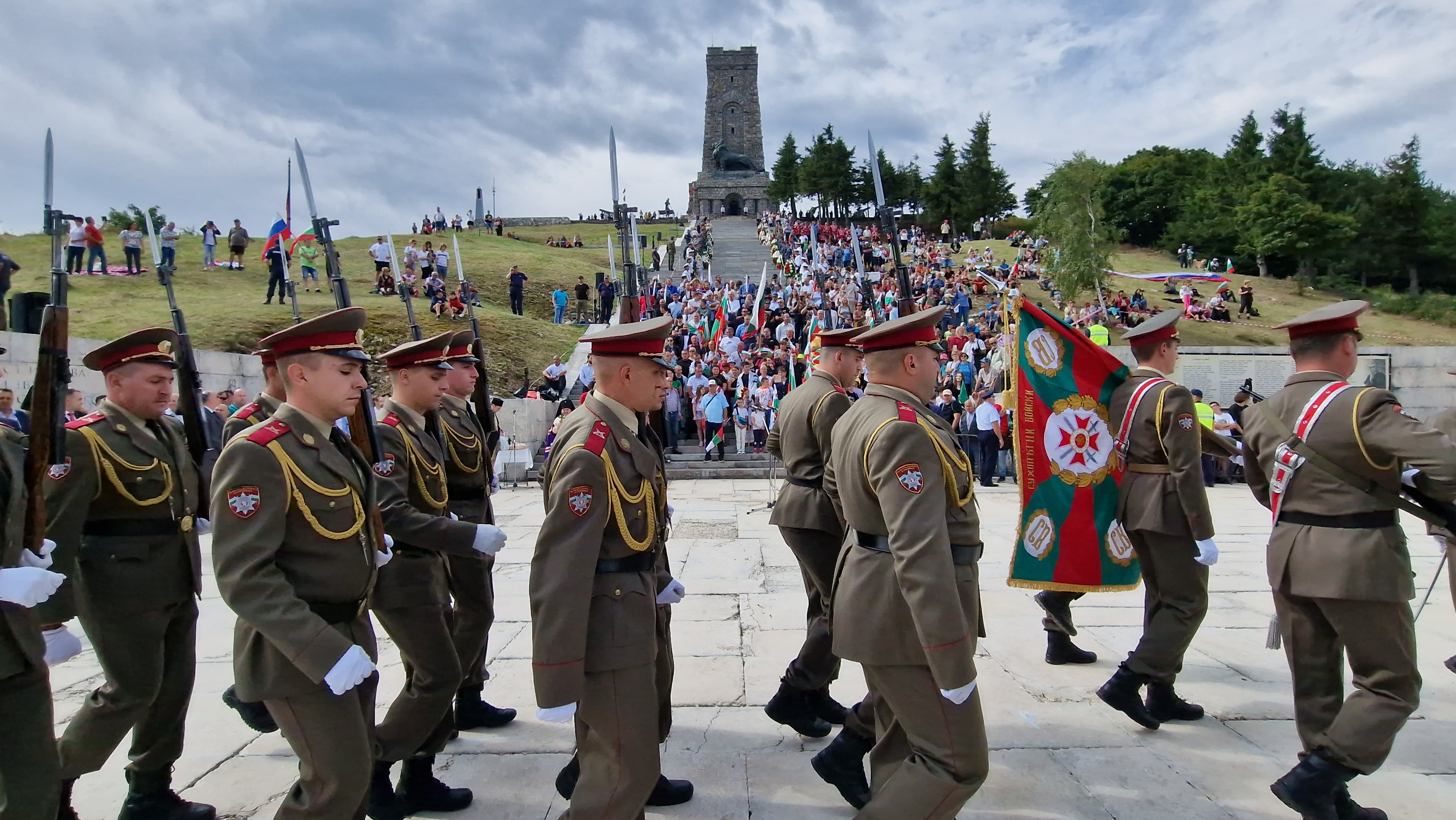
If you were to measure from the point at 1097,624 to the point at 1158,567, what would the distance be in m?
1.84

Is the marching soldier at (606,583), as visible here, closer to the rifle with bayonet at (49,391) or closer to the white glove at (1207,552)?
the rifle with bayonet at (49,391)

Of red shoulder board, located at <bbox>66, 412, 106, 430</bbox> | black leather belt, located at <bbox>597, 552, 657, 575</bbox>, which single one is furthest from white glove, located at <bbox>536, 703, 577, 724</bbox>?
red shoulder board, located at <bbox>66, 412, 106, 430</bbox>

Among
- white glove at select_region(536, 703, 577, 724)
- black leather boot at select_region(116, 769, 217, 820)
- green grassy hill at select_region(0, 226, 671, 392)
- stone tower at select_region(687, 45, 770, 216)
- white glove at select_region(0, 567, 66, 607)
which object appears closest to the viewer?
white glove at select_region(0, 567, 66, 607)

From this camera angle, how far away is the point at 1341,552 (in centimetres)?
351

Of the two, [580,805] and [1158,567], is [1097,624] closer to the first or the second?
[1158,567]

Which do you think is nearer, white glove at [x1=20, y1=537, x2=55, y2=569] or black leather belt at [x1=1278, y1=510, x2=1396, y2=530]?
white glove at [x1=20, y1=537, x2=55, y2=569]

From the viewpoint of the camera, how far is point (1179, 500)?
449 cm

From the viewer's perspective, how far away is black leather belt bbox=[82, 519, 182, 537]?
3650 millimetres

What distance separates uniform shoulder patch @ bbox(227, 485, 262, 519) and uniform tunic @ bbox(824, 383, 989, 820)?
1.88 metres

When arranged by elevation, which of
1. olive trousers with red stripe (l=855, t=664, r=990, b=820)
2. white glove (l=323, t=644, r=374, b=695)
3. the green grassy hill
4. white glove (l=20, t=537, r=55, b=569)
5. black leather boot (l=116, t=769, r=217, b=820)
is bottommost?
black leather boot (l=116, t=769, r=217, b=820)

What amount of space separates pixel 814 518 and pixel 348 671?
8.28 feet

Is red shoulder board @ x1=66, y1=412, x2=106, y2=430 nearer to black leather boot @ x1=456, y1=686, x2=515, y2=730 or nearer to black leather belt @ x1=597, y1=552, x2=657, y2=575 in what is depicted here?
black leather boot @ x1=456, y1=686, x2=515, y2=730

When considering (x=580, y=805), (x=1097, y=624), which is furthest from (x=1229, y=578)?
(x=580, y=805)

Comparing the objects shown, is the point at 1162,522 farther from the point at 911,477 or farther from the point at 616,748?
the point at 616,748
